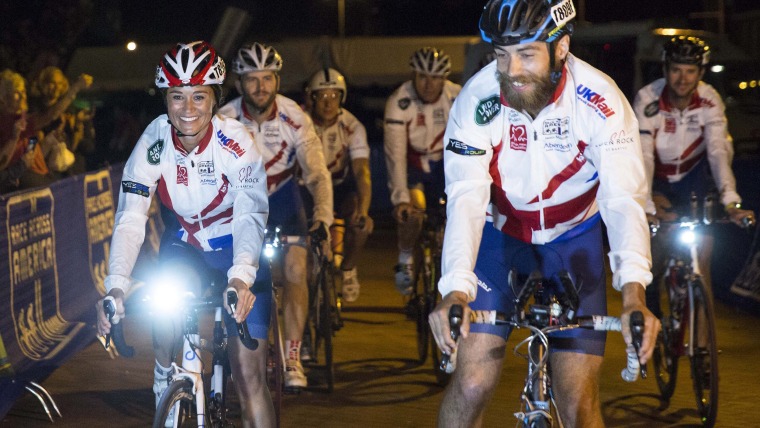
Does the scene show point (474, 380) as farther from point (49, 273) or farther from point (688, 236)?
point (49, 273)

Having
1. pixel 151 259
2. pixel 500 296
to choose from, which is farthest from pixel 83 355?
pixel 500 296

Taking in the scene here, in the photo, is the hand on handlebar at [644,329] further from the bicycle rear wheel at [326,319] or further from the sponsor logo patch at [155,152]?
the bicycle rear wheel at [326,319]

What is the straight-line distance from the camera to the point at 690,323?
25.5 ft

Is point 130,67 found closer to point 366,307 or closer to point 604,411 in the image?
point 366,307

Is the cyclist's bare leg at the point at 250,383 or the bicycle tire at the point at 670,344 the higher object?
the cyclist's bare leg at the point at 250,383

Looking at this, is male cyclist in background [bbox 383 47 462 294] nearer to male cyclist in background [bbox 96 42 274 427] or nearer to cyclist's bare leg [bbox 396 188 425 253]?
cyclist's bare leg [bbox 396 188 425 253]

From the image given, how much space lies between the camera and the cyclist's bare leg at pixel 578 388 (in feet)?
15.9

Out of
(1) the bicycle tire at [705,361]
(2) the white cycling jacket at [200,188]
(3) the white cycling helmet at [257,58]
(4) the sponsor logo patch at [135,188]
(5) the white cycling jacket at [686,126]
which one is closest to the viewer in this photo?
(2) the white cycling jacket at [200,188]

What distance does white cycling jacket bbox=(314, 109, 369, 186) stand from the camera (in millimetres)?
10281

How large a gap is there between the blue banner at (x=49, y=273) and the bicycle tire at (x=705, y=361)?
424 centimetres

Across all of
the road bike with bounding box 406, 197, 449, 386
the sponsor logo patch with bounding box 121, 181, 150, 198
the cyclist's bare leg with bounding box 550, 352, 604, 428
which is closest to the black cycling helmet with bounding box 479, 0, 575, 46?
the cyclist's bare leg with bounding box 550, 352, 604, 428

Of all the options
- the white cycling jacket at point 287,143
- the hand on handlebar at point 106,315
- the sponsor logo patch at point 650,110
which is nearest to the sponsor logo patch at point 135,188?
the hand on handlebar at point 106,315

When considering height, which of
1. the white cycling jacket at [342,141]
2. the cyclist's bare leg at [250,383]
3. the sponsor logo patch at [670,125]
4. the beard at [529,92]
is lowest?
the cyclist's bare leg at [250,383]

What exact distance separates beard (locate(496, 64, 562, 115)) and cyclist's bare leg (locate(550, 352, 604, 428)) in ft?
3.26
